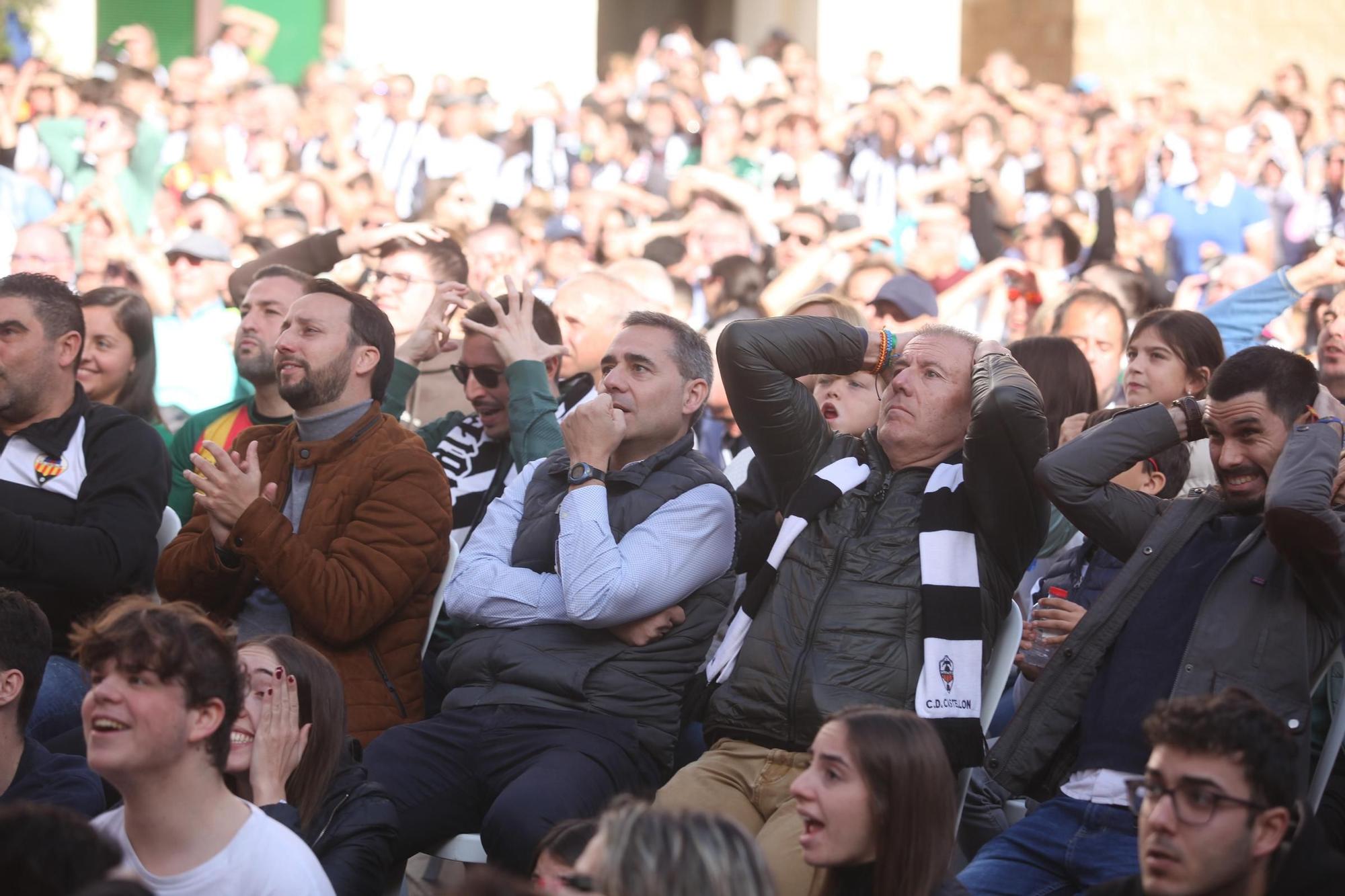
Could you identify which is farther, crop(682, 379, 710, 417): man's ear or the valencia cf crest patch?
the valencia cf crest patch

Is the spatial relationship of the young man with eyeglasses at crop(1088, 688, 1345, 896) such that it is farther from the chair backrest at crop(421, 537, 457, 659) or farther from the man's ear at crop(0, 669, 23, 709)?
the man's ear at crop(0, 669, 23, 709)

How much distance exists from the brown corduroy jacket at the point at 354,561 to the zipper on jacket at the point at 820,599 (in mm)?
1038

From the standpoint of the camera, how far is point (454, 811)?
3814mm

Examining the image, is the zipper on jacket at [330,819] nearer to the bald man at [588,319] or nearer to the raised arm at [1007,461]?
the raised arm at [1007,461]

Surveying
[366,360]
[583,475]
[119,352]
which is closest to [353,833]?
[583,475]

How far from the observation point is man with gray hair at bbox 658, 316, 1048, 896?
141 inches

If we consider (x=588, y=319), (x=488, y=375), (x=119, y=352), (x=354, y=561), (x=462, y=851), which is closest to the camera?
(x=462, y=851)

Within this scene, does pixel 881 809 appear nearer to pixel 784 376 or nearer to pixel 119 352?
pixel 784 376

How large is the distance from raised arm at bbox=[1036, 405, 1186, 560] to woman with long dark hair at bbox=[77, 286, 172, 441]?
9.95ft

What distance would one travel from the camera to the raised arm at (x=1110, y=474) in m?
3.66

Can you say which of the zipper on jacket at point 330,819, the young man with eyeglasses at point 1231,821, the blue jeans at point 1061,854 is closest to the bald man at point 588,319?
Answer: the zipper on jacket at point 330,819

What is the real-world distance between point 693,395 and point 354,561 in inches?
37.5

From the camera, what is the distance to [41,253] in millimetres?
8422

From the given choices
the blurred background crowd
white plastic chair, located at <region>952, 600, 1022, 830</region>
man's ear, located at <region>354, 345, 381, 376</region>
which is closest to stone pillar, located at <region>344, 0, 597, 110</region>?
the blurred background crowd
